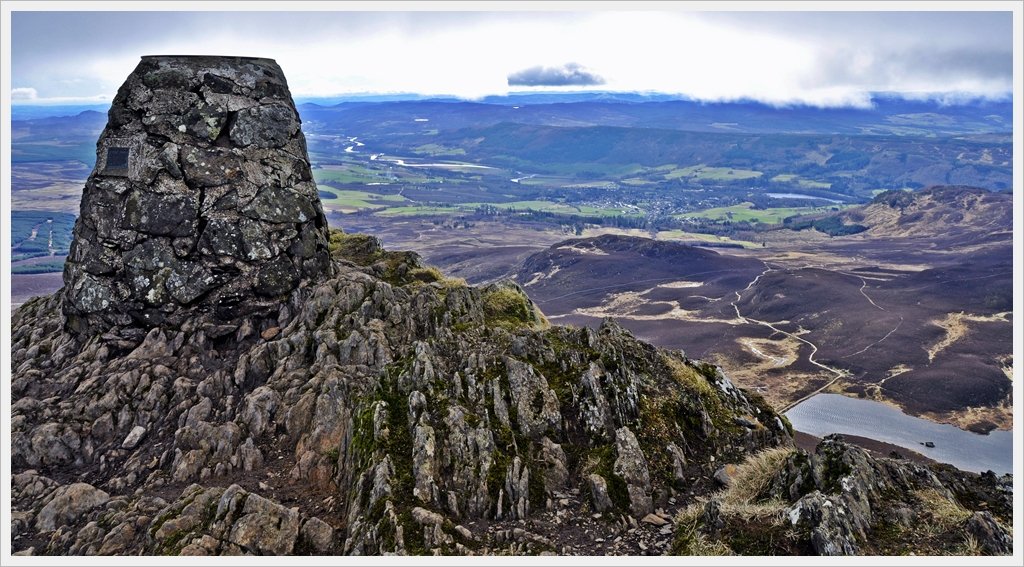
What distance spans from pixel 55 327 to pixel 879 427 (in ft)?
233

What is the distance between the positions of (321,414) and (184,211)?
1081cm

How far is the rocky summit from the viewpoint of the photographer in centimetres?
1727

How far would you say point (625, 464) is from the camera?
1969 centimetres

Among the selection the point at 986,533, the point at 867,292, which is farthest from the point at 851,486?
the point at 867,292

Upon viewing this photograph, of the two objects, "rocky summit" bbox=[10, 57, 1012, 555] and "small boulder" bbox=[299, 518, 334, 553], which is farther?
"small boulder" bbox=[299, 518, 334, 553]

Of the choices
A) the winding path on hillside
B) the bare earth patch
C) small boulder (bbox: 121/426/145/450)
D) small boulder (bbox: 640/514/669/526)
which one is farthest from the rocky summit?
the bare earth patch

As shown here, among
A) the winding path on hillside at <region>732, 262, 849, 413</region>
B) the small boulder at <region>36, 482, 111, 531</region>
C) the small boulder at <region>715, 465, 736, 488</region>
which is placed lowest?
the winding path on hillside at <region>732, 262, 849, 413</region>

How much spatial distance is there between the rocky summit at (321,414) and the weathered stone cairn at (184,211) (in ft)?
0.29

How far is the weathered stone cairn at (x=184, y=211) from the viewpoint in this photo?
90.8ft

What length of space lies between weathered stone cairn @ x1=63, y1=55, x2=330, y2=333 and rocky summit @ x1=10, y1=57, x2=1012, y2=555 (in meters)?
0.09

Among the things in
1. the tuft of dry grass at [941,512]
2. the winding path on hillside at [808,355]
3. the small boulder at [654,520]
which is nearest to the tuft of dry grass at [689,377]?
the small boulder at [654,520]

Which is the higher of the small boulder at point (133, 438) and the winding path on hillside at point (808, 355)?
the small boulder at point (133, 438)

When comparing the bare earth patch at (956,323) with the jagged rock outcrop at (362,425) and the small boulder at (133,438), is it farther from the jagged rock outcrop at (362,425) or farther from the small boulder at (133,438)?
the small boulder at (133,438)

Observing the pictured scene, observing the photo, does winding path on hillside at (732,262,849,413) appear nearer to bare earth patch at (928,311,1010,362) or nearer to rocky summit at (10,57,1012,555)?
bare earth patch at (928,311,1010,362)
